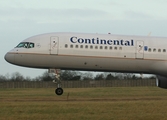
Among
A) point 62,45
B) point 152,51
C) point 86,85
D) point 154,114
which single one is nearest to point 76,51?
point 62,45

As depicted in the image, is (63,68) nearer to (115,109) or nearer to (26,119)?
(115,109)

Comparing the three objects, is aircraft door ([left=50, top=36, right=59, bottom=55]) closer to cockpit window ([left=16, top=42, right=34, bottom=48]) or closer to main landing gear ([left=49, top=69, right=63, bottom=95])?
cockpit window ([left=16, top=42, right=34, bottom=48])

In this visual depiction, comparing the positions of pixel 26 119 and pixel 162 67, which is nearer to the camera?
pixel 26 119

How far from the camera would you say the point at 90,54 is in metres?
40.0

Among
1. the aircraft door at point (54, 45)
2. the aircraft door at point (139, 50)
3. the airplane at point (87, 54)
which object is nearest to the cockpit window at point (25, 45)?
the airplane at point (87, 54)

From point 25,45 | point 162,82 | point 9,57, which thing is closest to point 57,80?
point 25,45

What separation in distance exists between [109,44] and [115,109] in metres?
12.7

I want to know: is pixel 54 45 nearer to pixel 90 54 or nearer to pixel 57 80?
pixel 57 80

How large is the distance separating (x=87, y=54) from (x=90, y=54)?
258 mm

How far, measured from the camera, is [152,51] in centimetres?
4119

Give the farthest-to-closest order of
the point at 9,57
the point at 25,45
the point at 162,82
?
the point at 162,82
the point at 25,45
the point at 9,57

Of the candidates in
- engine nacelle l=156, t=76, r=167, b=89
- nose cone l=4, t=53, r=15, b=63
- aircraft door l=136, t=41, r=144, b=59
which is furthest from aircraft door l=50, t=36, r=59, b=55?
engine nacelle l=156, t=76, r=167, b=89

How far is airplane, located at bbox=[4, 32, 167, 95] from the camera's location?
131 ft

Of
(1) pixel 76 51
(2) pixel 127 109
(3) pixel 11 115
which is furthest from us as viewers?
(1) pixel 76 51
